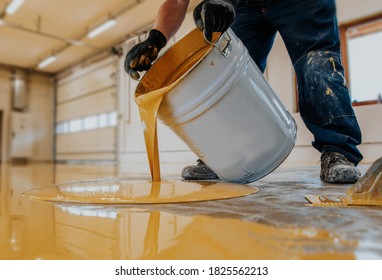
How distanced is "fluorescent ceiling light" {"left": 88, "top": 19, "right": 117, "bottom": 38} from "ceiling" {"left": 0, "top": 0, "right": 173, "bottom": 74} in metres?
0.10

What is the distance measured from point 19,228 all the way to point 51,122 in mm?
9878

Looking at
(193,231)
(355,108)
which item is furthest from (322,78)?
(355,108)

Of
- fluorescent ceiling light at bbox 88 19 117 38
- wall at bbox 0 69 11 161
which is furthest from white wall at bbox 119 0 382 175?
wall at bbox 0 69 11 161

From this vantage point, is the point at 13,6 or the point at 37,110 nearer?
the point at 13,6

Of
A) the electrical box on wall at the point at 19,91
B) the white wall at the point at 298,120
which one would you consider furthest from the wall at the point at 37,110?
the white wall at the point at 298,120

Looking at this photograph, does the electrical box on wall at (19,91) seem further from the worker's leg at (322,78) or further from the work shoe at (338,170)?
the work shoe at (338,170)

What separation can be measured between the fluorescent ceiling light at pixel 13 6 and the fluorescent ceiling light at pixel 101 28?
4.13 feet

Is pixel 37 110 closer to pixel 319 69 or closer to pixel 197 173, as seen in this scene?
pixel 197 173

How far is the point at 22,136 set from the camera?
346 inches

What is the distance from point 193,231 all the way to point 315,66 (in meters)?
1.06

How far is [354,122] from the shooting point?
1291mm

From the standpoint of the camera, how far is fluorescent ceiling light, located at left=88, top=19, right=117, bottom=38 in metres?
5.46
